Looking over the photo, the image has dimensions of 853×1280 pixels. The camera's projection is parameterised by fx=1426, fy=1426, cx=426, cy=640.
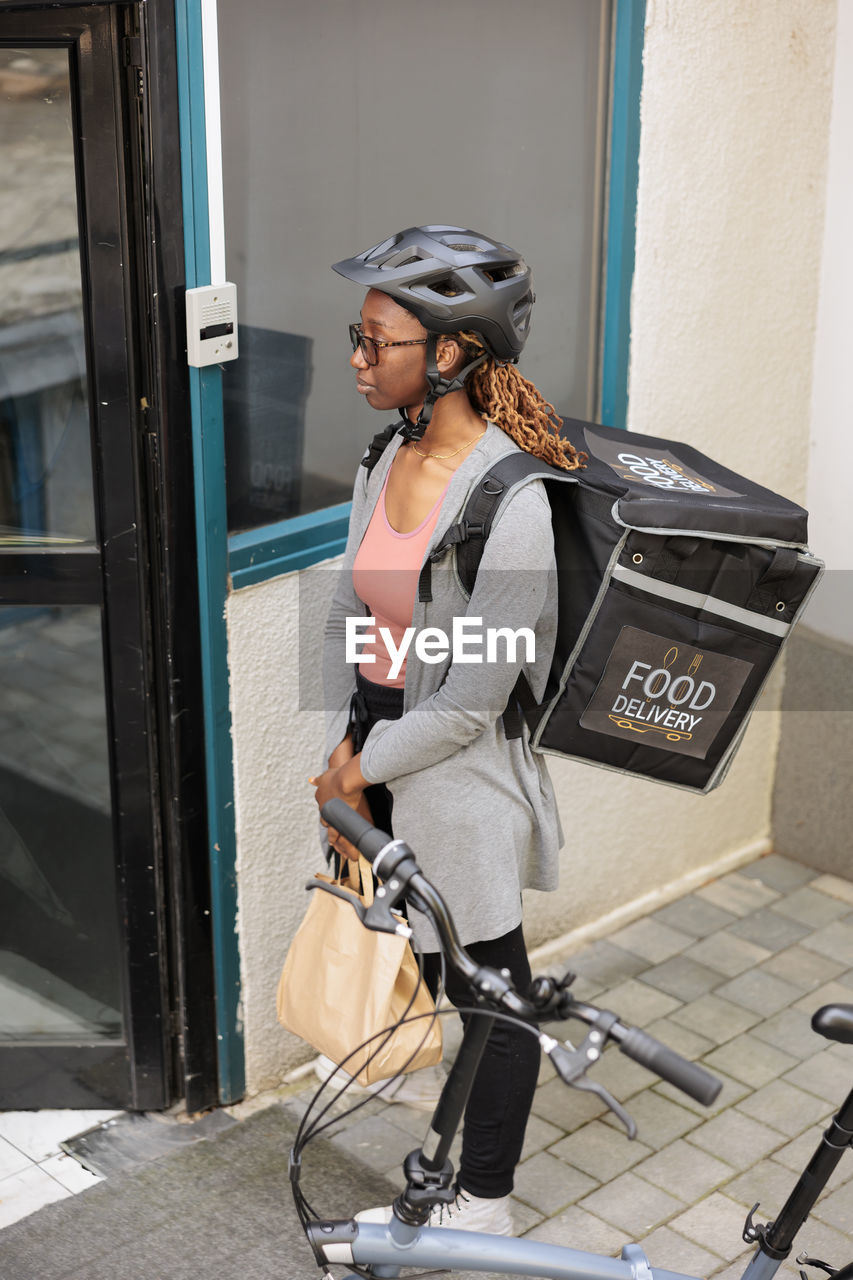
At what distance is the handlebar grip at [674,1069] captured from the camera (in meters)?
1.85

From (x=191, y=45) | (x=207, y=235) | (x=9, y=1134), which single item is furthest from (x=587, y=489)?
(x=9, y=1134)

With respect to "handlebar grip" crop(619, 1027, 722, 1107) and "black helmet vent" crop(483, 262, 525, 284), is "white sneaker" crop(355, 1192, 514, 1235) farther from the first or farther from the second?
"black helmet vent" crop(483, 262, 525, 284)

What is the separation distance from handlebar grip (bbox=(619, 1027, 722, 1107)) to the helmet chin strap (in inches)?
49.1

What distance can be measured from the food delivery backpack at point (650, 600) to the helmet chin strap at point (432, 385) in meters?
0.15

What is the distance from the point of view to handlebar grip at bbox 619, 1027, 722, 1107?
185 cm

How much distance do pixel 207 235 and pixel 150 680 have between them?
0.96m

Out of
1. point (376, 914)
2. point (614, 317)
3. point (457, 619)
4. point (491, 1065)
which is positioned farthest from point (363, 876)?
point (614, 317)

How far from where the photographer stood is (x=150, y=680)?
315cm

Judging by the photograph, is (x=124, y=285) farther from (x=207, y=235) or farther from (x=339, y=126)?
(x=339, y=126)

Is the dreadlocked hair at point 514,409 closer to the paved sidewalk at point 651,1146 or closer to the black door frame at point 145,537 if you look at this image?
the black door frame at point 145,537

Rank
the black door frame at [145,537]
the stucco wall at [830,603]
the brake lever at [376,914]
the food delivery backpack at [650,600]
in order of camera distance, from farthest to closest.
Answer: the stucco wall at [830,603] → the black door frame at [145,537] → the food delivery backpack at [650,600] → the brake lever at [376,914]

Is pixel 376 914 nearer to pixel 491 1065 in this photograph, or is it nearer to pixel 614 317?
pixel 491 1065

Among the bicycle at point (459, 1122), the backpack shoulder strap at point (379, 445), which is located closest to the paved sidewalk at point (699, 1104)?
the bicycle at point (459, 1122)

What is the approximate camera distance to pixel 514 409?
2725 mm
